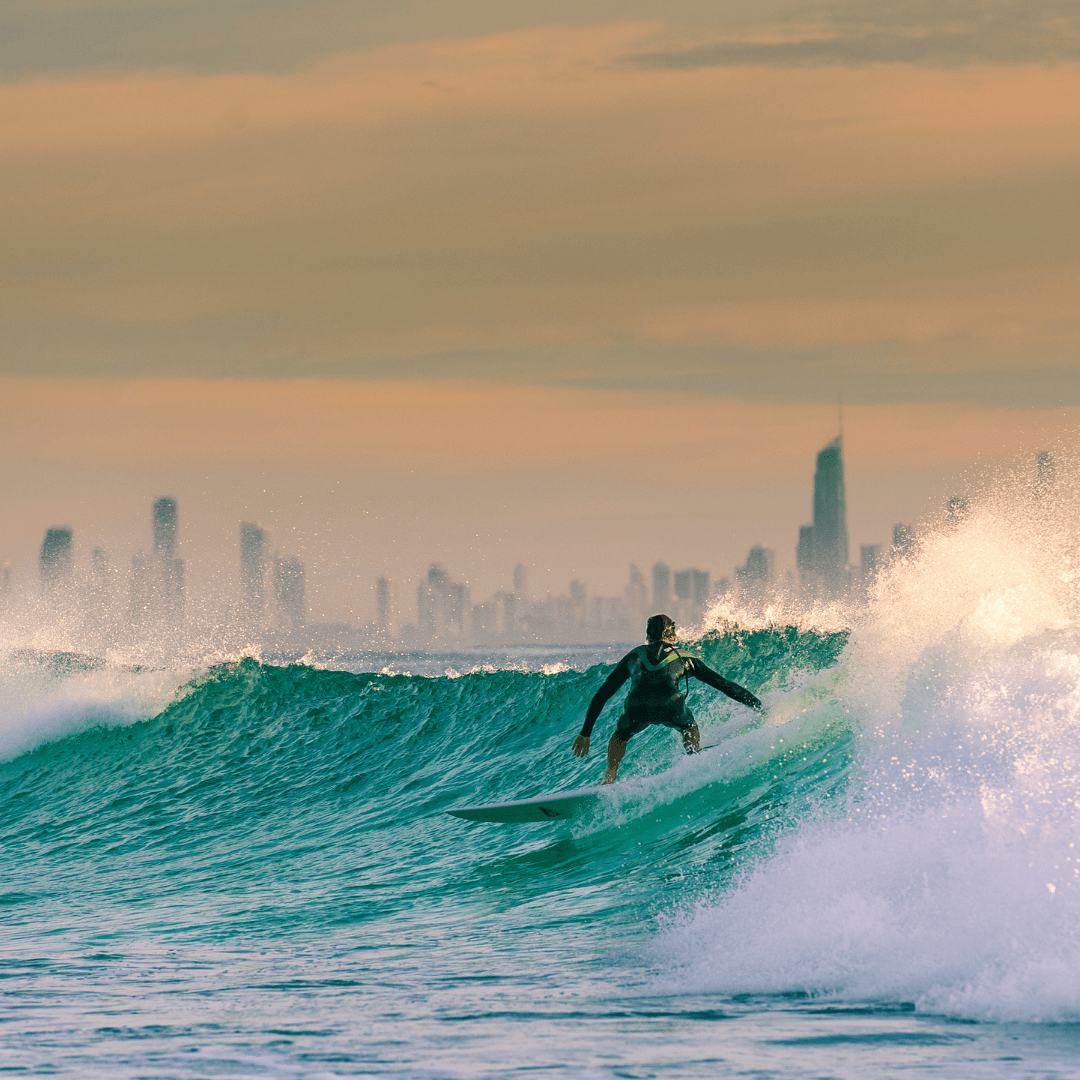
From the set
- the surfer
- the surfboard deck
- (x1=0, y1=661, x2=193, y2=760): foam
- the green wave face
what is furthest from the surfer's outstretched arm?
(x1=0, y1=661, x2=193, y2=760): foam

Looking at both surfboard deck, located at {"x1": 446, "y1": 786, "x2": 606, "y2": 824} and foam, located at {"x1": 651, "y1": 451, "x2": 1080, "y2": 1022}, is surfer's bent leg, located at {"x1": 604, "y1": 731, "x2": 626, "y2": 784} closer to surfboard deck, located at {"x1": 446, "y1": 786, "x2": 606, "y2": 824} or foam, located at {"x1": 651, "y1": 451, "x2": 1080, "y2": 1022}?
surfboard deck, located at {"x1": 446, "y1": 786, "x2": 606, "y2": 824}

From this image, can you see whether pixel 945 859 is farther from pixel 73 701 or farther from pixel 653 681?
pixel 73 701

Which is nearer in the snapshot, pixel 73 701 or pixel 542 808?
pixel 542 808

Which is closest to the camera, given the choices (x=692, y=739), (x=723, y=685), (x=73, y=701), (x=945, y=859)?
(x=945, y=859)

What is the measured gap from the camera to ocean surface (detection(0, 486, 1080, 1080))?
6.08 metres

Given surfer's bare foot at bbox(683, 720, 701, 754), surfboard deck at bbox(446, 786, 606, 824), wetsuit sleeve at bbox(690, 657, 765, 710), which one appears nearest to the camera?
wetsuit sleeve at bbox(690, 657, 765, 710)

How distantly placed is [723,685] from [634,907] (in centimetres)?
180

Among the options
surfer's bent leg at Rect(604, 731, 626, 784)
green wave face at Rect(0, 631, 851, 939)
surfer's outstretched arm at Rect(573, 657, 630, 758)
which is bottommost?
green wave face at Rect(0, 631, 851, 939)

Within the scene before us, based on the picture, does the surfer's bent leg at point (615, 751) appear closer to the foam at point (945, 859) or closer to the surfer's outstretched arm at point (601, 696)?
the surfer's outstretched arm at point (601, 696)

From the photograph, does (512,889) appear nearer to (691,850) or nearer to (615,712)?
(691,850)

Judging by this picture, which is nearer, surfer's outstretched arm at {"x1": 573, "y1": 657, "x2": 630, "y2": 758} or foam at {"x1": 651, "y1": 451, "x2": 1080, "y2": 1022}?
foam at {"x1": 651, "y1": 451, "x2": 1080, "y2": 1022}

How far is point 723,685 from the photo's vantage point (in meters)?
9.88

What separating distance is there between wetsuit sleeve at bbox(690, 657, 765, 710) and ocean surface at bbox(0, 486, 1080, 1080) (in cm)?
94

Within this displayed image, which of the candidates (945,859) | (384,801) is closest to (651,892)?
(945,859)
